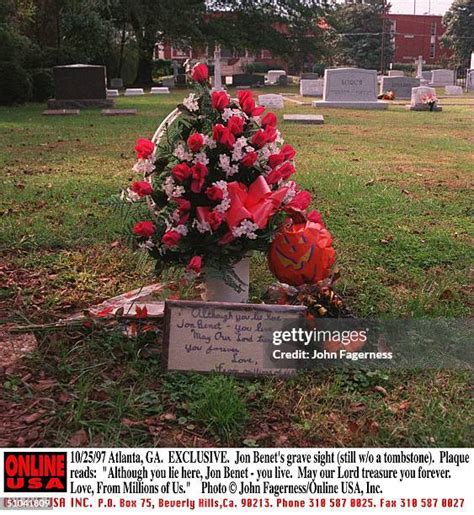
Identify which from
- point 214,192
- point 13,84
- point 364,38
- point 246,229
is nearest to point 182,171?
point 214,192

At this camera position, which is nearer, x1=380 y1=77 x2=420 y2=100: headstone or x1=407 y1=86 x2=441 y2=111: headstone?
x1=407 y1=86 x2=441 y2=111: headstone

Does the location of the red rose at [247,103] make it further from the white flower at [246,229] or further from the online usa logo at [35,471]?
the online usa logo at [35,471]

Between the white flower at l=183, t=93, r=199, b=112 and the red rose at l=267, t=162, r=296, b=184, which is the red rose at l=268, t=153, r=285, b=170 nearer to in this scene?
the red rose at l=267, t=162, r=296, b=184

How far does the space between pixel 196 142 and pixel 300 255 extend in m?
0.82

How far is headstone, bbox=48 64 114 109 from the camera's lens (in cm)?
1864

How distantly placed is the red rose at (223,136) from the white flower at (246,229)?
0.39m

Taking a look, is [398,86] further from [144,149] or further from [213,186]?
[213,186]

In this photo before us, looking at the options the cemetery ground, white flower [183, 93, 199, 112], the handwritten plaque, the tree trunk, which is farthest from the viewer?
the tree trunk

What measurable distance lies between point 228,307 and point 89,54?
78.6 feet

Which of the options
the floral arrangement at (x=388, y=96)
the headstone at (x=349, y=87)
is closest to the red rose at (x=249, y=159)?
the headstone at (x=349, y=87)

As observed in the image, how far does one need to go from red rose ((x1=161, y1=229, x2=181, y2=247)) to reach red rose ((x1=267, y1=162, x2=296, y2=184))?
54 cm

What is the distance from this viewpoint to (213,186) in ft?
10.2

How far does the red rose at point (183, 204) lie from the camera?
3.13m

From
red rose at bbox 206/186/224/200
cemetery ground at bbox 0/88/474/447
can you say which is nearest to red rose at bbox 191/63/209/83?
red rose at bbox 206/186/224/200
